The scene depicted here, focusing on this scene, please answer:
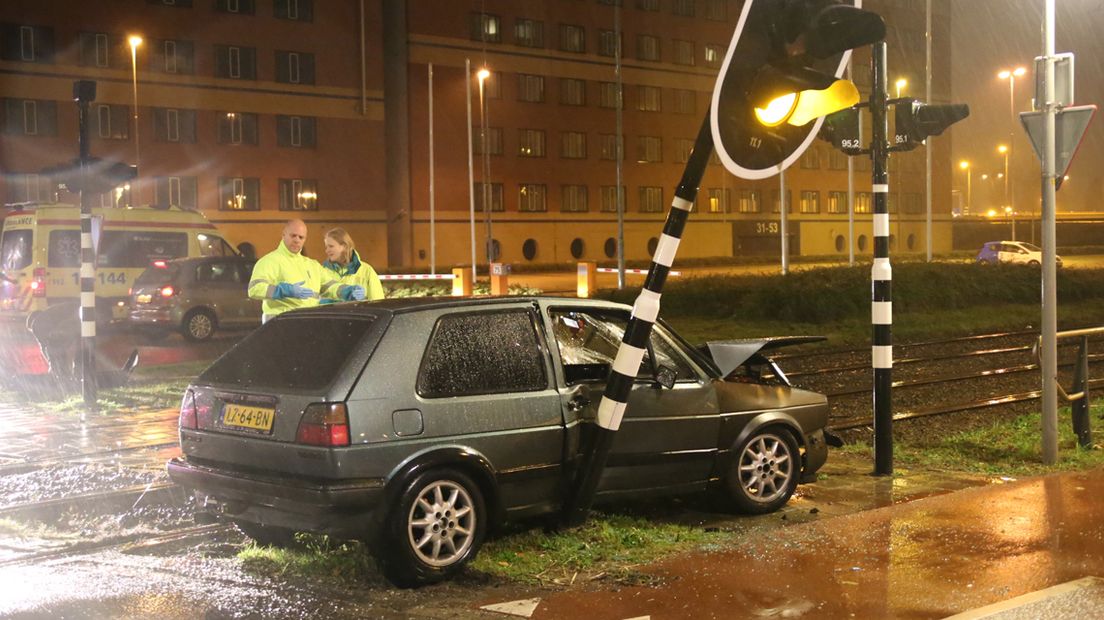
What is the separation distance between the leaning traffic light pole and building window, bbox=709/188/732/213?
64833 millimetres

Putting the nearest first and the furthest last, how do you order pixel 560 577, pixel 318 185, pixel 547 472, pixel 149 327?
1. pixel 560 577
2. pixel 547 472
3. pixel 149 327
4. pixel 318 185

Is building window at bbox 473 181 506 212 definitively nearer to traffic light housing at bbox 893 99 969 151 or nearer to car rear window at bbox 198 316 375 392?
traffic light housing at bbox 893 99 969 151

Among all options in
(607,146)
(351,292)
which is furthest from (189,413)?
(607,146)

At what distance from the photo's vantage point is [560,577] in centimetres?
633

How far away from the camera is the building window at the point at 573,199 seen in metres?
67.1

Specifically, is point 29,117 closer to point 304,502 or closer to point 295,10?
point 295,10

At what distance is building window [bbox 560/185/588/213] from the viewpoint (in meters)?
67.1

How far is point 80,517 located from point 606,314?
3824 millimetres

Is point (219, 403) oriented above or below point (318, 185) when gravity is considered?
below

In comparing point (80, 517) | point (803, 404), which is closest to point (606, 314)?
point (803, 404)

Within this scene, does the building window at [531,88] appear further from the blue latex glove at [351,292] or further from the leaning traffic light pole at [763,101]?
the leaning traffic light pole at [763,101]

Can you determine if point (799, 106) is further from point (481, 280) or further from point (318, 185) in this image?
point (318, 185)

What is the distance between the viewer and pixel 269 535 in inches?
274

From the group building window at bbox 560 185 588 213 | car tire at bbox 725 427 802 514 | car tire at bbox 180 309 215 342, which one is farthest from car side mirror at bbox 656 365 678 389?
building window at bbox 560 185 588 213
